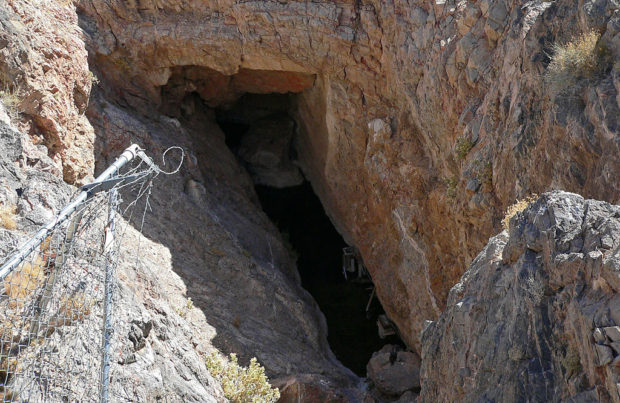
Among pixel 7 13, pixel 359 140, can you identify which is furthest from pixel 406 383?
pixel 7 13

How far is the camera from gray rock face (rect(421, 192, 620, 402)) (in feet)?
19.1

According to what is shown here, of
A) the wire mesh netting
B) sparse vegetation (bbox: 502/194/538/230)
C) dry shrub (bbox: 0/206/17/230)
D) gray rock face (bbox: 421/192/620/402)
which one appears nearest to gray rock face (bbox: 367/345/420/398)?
sparse vegetation (bbox: 502/194/538/230)

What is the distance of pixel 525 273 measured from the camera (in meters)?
6.91

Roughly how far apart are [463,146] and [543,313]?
5.28m

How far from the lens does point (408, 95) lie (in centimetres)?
1353

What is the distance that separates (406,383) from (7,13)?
1016cm

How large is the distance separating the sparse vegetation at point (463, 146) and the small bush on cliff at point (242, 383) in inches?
197

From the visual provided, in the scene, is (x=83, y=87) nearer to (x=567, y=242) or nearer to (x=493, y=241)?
(x=493, y=241)

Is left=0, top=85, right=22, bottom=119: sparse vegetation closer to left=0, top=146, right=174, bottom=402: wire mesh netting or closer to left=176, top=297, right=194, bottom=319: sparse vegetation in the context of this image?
left=0, top=146, right=174, bottom=402: wire mesh netting

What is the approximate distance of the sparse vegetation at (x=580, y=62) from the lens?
8.88 m

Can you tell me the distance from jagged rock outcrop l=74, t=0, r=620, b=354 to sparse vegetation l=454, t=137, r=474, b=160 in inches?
0.9

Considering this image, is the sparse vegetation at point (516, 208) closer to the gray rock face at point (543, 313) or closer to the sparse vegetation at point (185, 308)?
the gray rock face at point (543, 313)

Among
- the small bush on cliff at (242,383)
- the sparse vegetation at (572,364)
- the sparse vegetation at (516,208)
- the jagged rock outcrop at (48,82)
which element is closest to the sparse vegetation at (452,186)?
the sparse vegetation at (516,208)

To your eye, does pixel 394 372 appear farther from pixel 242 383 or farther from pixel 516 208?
pixel 516 208
